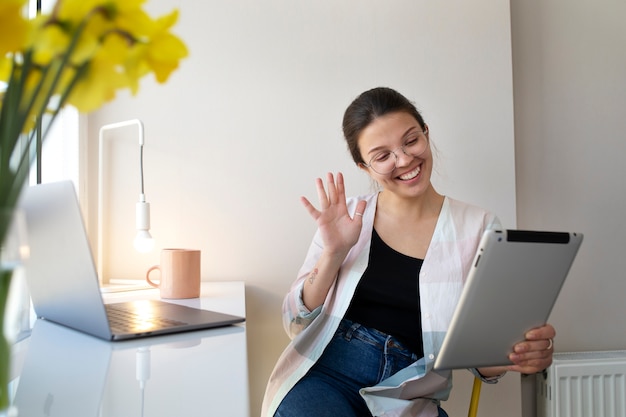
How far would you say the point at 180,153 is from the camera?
1.79 meters

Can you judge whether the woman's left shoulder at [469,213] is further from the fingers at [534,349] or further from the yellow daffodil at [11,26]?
the yellow daffodil at [11,26]

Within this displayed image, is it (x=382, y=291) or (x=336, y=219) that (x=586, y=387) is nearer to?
(x=382, y=291)

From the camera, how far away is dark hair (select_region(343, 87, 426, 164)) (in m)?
1.48

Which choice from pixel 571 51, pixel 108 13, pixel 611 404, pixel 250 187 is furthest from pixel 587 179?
→ pixel 108 13

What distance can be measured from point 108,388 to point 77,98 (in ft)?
1.45

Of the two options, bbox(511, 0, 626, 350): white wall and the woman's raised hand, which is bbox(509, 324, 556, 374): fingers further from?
bbox(511, 0, 626, 350): white wall

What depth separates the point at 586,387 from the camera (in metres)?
1.81

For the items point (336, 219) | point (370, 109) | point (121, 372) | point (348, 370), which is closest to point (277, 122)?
point (370, 109)

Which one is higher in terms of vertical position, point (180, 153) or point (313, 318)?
point (180, 153)

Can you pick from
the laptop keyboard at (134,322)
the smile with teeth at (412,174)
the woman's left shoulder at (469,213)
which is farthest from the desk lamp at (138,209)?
the woman's left shoulder at (469,213)

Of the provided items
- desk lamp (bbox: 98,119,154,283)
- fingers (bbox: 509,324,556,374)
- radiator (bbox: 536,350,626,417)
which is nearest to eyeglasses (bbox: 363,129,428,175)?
fingers (bbox: 509,324,556,374)

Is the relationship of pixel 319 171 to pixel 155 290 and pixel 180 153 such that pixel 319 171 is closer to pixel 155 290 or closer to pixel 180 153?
pixel 180 153

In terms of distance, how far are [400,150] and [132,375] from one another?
0.92m

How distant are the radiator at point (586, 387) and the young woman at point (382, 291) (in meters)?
0.57
